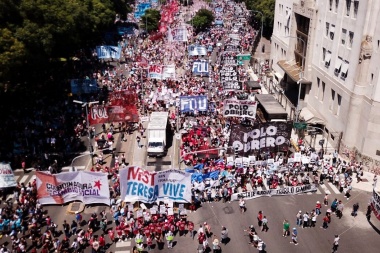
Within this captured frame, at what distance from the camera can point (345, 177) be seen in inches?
1539

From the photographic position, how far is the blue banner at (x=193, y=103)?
50.7 metres

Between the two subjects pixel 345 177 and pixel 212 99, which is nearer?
pixel 345 177

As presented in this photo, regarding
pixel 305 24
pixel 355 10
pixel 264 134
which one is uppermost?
pixel 355 10

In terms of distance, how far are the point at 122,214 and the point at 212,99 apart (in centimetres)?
3024

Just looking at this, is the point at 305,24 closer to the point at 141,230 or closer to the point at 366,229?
the point at 366,229

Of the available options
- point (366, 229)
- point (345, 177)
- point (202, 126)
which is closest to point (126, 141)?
point (202, 126)

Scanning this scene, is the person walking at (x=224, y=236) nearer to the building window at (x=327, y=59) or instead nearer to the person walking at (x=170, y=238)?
the person walking at (x=170, y=238)

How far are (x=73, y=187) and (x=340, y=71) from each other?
3150 centimetres

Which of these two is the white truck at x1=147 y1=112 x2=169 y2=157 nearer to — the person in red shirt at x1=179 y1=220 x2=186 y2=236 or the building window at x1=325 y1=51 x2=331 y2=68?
the person in red shirt at x1=179 y1=220 x2=186 y2=236

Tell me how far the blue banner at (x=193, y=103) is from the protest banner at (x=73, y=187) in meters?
20.8

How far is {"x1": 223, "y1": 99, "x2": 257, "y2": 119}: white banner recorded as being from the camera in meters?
45.5

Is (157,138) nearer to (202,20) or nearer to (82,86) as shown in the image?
(82,86)

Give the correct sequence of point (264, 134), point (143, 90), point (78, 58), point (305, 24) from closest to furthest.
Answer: point (264, 134)
point (305, 24)
point (143, 90)
point (78, 58)

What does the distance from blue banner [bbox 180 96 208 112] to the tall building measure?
11681 millimetres
